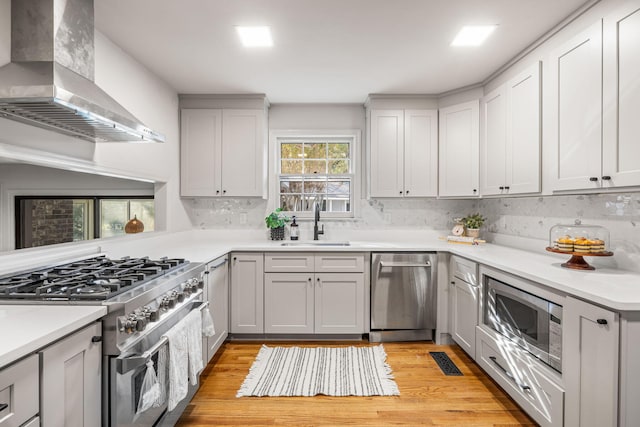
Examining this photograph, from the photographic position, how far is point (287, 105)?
152 inches

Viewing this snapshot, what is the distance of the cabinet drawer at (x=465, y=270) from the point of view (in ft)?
8.48

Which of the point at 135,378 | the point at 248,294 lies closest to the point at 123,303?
the point at 135,378

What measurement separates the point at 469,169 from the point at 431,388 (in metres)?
2.08

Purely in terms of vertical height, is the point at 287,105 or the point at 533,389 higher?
the point at 287,105

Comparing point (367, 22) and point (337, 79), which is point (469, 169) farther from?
point (367, 22)

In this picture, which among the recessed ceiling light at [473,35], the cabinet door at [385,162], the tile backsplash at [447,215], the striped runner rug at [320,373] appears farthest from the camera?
the cabinet door at [385,162]

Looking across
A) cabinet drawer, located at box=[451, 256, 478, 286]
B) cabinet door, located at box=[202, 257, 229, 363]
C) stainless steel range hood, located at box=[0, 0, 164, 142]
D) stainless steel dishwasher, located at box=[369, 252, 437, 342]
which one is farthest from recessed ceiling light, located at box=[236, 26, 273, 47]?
cabinet drawer, located at box=[451, 256, 478, 286]

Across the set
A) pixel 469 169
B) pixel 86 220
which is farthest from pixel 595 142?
pixel 86 220

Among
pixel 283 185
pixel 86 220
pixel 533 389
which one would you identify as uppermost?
pixel 283 185

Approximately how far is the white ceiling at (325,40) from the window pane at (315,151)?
74cm

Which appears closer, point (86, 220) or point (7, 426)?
point (7, 426)

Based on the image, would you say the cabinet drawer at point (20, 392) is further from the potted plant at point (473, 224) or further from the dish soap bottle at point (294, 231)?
the potted plant at point (473, 224)

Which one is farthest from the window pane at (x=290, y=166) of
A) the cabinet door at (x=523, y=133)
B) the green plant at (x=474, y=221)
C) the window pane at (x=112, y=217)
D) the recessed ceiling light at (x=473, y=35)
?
the cabinet door at (x=523, y=133)

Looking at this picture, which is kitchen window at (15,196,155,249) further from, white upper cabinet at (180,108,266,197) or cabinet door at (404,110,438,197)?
cabinet door at (404,110,438,197)
